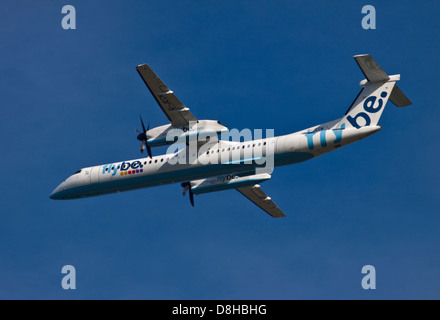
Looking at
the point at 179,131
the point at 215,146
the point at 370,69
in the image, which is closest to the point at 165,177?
the point at 179,131

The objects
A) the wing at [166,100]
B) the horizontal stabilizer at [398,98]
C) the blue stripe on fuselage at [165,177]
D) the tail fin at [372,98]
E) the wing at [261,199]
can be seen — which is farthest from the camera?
the wing at [261,199]

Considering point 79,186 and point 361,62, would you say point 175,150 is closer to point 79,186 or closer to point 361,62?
point 79,186

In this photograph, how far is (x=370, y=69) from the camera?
137ft

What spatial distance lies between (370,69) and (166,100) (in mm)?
12505

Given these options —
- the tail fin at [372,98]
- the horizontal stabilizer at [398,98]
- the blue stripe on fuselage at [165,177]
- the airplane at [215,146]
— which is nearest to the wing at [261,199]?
the airplane at [215,146]

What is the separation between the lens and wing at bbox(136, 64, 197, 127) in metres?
42.8

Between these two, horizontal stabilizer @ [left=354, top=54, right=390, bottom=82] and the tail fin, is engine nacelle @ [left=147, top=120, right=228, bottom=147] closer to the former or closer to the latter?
the tail fin

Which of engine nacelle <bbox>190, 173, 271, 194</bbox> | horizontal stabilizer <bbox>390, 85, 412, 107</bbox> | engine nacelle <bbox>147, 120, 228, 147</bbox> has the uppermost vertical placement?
horizontal stabilizer <bbox>390, 85, 412, 107</bbox>

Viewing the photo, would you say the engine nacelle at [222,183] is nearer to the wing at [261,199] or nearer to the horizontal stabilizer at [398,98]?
the wing at [261,199]

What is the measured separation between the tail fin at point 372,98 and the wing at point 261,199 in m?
12.4

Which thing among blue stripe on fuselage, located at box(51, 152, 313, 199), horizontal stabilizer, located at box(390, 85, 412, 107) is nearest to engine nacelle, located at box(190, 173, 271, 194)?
blue stripe on fuselage, located at box(51, 152, 313, 199)

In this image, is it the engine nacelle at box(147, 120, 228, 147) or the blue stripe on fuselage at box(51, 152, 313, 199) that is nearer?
the blue stripe on fuselage at box(51, 152, 313, 199)

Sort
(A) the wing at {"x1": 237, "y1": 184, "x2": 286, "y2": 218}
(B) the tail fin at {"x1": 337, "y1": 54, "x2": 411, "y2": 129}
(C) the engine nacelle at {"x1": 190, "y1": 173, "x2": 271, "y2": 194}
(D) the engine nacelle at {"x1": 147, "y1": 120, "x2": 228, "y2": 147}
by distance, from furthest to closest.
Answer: (A) the wing at {"x1": 237, "y1": 184, "x2": 286, "y2": 218}
(C) the engine nacelle at {"x1": 190, "y1": 173, "x2": 271, "y2": 194}
(D) the engine nacelle at {"x1": 147, "y1": 120, "x2": 228, "y2": 147}
(B) the tail fin at {"x1": 337, "y1": 54, "x2": 411, "y2": 129}

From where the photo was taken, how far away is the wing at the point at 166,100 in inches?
1686
